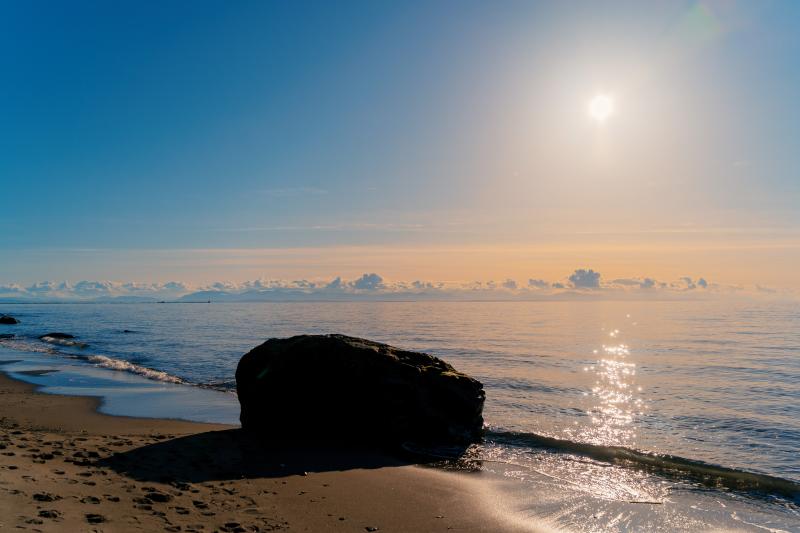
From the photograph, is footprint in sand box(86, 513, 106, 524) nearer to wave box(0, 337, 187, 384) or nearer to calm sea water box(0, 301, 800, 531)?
calm sea water box(0, 301, 800, 531)

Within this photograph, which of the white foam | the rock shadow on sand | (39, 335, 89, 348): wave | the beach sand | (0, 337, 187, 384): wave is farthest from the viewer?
(39, 335, 89, 348): wave

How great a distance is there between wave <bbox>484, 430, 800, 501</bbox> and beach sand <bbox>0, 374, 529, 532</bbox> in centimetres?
396

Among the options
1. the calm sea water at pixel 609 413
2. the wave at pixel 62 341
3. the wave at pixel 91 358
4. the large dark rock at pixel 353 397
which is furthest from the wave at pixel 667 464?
the wave at pixel 62 341

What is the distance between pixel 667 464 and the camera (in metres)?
13.0

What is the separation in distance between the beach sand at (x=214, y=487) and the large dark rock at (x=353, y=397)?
905 millimetres

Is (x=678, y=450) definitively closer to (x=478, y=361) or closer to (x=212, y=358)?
(x=478, y=361)

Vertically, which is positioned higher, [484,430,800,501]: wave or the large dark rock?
the large dark rock

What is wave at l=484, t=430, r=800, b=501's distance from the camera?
1157 cm

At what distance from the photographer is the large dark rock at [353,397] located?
13.5 m

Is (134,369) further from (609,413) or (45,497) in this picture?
(609,413)

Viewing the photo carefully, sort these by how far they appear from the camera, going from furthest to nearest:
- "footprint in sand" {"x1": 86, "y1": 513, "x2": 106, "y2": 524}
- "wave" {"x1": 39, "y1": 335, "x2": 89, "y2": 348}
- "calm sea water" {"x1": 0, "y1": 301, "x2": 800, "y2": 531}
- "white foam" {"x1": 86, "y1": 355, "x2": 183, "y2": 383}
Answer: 1. "wave" {"x1": 39, "y1": 335, "x2": 89, "y2": 348}
2. "white foam" {"x1": 86, "y1": 355, "x2": 183, "y2": 383}
3. "calm sea water" {"x1": 0, "y1": 301, "x2": 800, "y2": 531}
4. "footprint in sand" {"x1": 86, "y1": 513, "x2": 106, "y2": 524}

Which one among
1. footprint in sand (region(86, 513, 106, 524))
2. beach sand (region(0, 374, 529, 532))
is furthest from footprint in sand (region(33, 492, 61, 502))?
footprint in sand (region(86, 513, 106, 524))

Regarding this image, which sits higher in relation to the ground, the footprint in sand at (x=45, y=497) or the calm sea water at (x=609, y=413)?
the footprint in sand at (x=45, y=497)

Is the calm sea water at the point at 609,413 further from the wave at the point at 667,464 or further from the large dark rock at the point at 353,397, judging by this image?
the large dark rock at the point at 353,397
